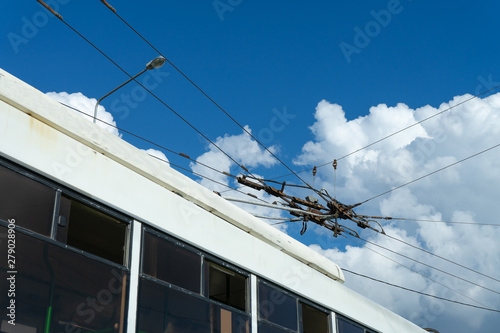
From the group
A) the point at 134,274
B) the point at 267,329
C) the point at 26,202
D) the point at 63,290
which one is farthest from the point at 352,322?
the point at 26,202

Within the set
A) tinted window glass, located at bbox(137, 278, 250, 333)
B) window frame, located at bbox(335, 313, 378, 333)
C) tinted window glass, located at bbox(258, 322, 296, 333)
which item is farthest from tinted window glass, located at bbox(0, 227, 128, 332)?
window frame, located at bbox(335, 313, 378, 333)

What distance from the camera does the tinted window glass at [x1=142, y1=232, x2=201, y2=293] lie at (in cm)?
679

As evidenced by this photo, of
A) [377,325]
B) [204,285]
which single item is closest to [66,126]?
[204,285]

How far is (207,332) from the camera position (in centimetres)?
735

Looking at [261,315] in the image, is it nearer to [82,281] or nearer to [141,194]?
[141,194]

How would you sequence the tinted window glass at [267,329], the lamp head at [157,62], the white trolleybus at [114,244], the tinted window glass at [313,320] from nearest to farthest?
the white trolleybus at [114,244] → the tinted window glass at [267,329] → the tinted window glass at [313,320] → the lamp head at [157,62]

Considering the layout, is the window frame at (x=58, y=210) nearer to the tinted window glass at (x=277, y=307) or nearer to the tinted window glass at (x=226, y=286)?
the tinted window glass at (x=226, y=286)

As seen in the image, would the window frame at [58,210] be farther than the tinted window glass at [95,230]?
No

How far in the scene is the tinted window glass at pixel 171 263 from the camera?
679cm

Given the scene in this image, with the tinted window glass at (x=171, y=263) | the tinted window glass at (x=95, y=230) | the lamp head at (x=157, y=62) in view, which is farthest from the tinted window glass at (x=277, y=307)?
the lamp head at (x=157, y=62)

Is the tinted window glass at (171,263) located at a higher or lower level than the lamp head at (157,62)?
lower

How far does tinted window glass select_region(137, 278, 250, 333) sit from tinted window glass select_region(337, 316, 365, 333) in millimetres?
2677

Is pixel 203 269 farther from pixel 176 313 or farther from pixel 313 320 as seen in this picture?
pixel 313 320

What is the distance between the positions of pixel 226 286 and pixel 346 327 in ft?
10.1
